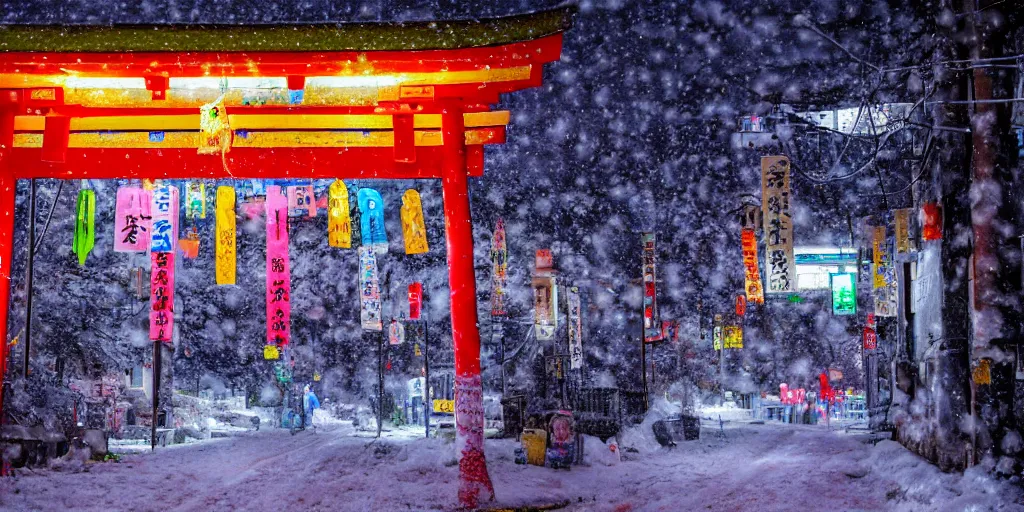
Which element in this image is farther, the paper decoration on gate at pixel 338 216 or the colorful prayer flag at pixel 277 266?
the colorful prayer flag at pixel 277 266

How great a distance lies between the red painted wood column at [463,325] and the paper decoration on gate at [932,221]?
5563mm

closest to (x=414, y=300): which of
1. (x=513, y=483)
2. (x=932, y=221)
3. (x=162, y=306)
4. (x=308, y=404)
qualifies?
(x=308, y=404)

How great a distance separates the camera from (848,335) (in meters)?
29.6

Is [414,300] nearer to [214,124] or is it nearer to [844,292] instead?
[844,292]

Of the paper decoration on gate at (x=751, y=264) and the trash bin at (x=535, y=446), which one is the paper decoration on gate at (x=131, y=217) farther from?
the paper decoration on gate at (x=751, y=264)

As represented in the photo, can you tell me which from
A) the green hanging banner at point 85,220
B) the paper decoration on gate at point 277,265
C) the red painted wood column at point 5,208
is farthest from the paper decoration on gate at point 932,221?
the green hanging banner at point 85,220

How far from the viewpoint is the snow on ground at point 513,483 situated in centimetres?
845

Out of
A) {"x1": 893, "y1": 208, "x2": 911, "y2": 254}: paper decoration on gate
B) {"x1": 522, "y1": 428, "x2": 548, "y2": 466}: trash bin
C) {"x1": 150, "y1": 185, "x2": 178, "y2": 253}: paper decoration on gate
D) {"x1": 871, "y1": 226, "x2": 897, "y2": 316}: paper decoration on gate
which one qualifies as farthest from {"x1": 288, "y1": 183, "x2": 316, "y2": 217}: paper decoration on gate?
{"x1": 871, "y1": 226, "x2": 897, "y2": 316}: paper decoration on gate

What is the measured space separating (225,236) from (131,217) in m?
1.99

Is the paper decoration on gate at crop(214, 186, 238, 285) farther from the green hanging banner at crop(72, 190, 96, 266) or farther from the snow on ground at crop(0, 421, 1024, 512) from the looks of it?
the snow on ground at crop(0, 421, 1024, 512)

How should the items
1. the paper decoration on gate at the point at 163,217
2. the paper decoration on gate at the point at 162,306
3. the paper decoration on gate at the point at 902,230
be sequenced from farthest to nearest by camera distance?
the paper decoration on gate at the point at 162,306
the paper decoration on gate at the point at 163,217
the paper decoration on gate at the point at 902,230

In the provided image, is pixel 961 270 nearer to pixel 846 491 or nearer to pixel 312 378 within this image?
pixel 846 491

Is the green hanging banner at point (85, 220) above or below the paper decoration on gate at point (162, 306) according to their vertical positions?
above

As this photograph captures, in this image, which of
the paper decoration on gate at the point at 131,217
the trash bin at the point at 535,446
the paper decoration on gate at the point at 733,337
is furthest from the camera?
the paper decoration on gate at the point at 733,337
